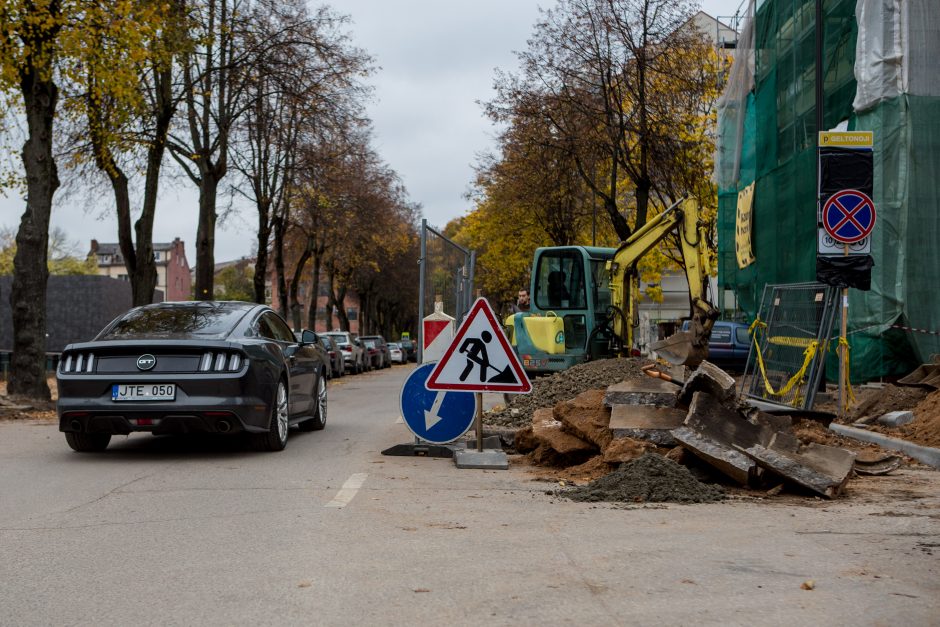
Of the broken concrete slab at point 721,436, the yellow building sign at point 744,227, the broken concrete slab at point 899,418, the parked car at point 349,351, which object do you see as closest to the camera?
the broken concrete slab at point 721,436

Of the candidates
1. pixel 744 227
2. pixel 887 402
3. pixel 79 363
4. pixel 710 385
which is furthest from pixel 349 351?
pixel 710 385

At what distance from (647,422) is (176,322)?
4818 mm

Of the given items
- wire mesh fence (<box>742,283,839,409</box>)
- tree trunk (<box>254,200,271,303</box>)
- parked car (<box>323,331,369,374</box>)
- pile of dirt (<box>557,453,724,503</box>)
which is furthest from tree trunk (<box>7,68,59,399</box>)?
parked car (<box>323,331,369,374</box>)

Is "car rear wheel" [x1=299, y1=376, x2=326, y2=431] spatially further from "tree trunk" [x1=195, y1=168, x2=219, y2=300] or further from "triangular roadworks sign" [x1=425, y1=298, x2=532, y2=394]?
"tree trunk" [x1=195, y1=168, x2=219, y2=300]

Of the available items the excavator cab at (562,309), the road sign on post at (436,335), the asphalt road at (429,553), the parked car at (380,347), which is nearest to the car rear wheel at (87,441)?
the asphalt road at (429,553)

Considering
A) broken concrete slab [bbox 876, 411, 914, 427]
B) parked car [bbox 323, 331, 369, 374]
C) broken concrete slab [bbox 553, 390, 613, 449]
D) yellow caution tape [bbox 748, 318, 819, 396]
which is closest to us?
broken concrete slab [bbox 553, 390, 613, 449]

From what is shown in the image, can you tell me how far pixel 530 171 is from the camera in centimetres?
4078

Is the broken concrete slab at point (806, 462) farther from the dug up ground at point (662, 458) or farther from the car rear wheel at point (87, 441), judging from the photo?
the car rear wheel at point (87, 441)

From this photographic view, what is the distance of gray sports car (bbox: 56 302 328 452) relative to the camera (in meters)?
9.87

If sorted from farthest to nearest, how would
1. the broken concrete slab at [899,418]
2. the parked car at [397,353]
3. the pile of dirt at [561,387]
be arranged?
the parked car at [397,353]
the pile of dirt at [561,387]
the broken concrete slab at [899,418]

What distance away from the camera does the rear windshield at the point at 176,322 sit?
1054 centimetres

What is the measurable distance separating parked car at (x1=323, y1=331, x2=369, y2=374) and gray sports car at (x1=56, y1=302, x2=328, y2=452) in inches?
1096

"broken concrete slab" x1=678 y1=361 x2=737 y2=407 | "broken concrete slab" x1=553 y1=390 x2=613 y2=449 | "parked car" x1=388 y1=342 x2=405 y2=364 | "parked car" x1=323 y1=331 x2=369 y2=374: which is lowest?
"parked car" x1=388 y1=342 x2=405 y2=364

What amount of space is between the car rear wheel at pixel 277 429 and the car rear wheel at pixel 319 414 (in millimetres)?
2124
